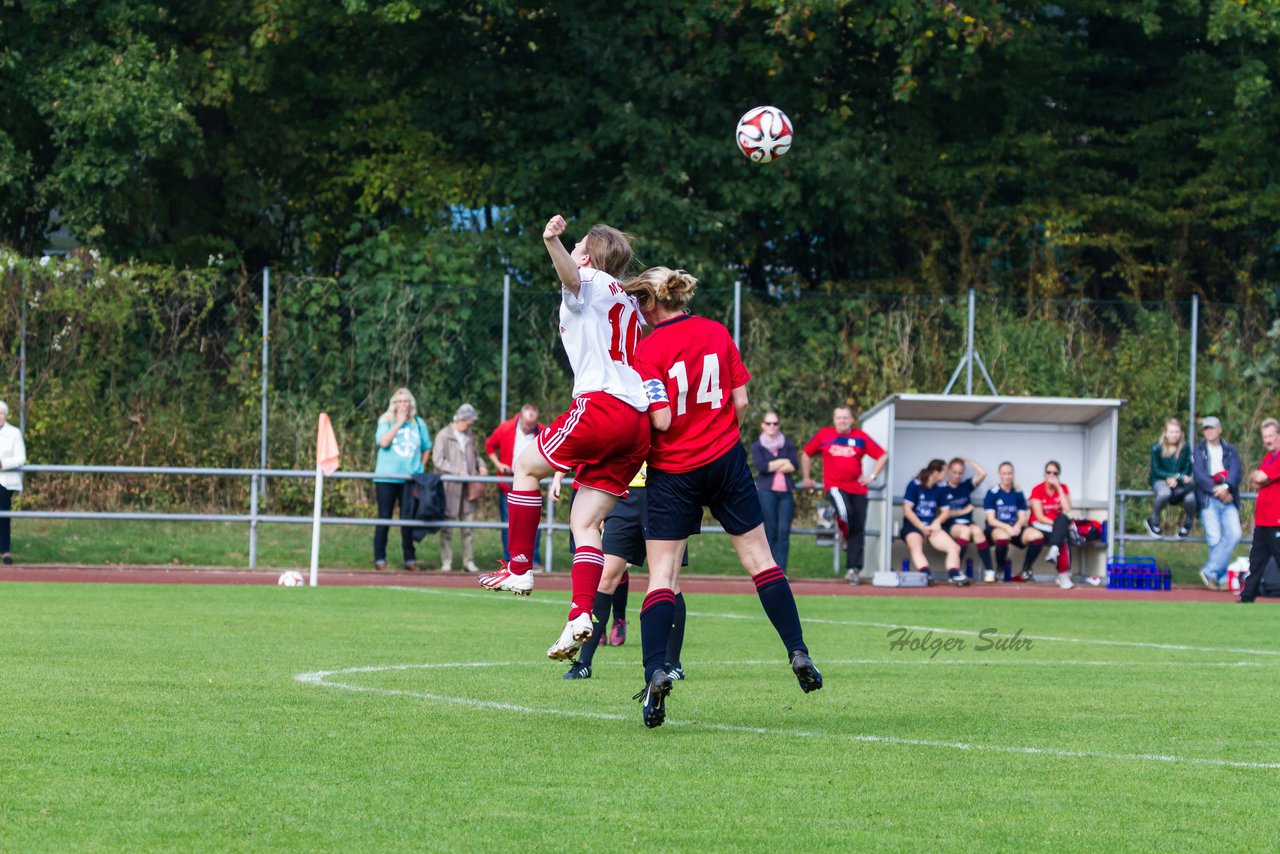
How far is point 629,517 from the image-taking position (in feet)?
30.3

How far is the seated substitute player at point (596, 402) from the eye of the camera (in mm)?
7176

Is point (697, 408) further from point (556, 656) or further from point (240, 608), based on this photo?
point (240, 608)

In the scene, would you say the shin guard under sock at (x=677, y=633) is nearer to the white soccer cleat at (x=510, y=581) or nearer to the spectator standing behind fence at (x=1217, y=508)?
the white soccer cleat at (x=510, y=581)

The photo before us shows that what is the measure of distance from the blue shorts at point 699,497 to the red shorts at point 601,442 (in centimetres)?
14

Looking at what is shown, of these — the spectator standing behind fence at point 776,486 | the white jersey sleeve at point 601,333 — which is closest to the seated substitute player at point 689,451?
the white jersey sleeve at point 601,333

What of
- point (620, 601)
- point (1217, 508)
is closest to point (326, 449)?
point (620, 601)

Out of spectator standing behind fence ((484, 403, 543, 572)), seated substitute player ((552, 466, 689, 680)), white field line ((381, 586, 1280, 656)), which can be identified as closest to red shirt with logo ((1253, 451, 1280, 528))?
white field line ((381, 586, 1280, 656))

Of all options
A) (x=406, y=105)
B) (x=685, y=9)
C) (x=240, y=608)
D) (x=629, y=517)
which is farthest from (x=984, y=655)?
(x=406, y=105)

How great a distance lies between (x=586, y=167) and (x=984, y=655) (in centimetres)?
1716

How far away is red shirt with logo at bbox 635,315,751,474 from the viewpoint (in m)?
7.11

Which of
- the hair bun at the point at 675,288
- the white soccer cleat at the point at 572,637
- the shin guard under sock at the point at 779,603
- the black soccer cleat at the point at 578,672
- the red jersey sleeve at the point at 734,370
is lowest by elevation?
the black soccer cleat at the point at 578,672

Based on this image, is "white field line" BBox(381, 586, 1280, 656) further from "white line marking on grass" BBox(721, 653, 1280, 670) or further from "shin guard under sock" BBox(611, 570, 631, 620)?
"shin guard under sock" BBox(611, 570, 631, 620)

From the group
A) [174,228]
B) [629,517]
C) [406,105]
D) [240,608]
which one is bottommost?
[240,608]

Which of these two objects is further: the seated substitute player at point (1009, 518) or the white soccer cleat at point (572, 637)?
the seated substitute player at point (1009, 518)
